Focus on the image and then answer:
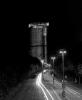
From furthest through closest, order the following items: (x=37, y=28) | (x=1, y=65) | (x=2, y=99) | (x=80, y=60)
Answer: (x=37, y=28), (x=80, y=60), (x=1, y=65), (x=2, y=99)

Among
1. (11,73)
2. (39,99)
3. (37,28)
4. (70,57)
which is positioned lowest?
(39,99)

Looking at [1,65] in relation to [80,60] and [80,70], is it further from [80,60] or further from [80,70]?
[80,60]

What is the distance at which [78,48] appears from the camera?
8806 centimetres

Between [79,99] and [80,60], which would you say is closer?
[79,99]

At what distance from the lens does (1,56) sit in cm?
5231

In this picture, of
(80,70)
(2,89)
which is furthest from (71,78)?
(2,89)

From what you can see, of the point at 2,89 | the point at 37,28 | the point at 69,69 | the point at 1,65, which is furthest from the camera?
the point at 37,28

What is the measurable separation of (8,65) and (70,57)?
34508 millimetres

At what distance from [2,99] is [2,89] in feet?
15.9

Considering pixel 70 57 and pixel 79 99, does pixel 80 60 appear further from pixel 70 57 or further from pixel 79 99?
pixel 79 99

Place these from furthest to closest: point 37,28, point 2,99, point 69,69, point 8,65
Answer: point 37,28 < point 69,69 < point 8,65 < point 2,99

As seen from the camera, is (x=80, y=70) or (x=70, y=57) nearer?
(x=80, y=70)

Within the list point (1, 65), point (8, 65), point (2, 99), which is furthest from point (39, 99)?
point (8, 65)

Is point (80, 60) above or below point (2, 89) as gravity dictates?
above
